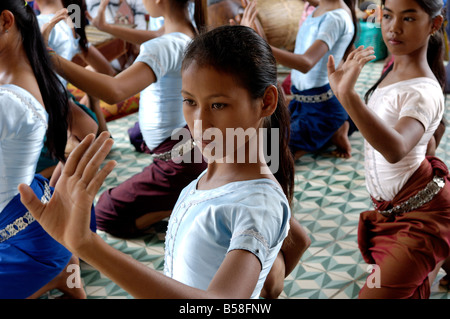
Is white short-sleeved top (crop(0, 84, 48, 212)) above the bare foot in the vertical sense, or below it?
above

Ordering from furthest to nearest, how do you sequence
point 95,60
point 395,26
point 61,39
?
point 95,60 < point 61,39 < point 395,26

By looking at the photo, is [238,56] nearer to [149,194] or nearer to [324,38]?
[149,194]

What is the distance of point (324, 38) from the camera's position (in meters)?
2.96

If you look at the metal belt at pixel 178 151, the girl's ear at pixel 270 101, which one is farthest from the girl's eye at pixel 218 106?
the metal belt at pixel 178 151

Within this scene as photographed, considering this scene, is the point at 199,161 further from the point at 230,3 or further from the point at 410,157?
the point at 230,3

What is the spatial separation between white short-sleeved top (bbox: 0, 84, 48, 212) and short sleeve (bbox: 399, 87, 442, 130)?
1102 millimetres

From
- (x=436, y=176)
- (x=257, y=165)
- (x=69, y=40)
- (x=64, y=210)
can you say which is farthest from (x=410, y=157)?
(x=69, y=40)

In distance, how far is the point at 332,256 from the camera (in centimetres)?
229

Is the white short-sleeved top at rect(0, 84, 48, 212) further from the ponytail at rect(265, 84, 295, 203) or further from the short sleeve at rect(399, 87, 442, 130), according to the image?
the short sleeve at rect(399, 87, 442, 130)

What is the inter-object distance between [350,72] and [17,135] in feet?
3.18

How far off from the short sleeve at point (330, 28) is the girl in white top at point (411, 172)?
1040mm

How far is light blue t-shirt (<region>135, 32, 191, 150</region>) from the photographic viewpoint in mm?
2117

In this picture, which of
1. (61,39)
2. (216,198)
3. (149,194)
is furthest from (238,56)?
(61,39)
